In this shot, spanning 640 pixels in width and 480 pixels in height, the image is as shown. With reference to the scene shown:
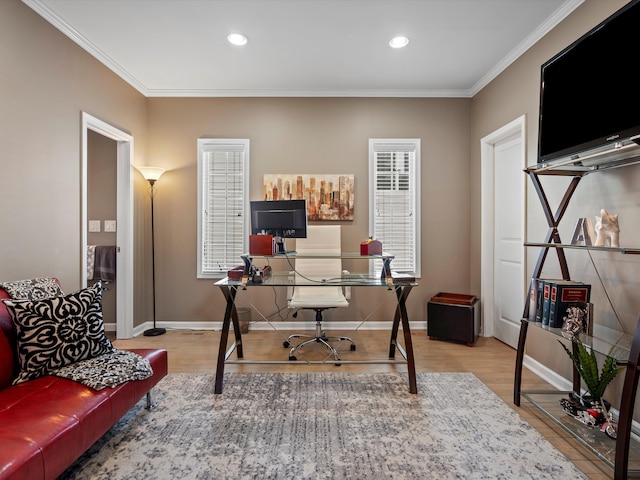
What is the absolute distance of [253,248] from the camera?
2584 millimetres

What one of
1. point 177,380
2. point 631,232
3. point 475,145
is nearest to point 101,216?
point 177,380

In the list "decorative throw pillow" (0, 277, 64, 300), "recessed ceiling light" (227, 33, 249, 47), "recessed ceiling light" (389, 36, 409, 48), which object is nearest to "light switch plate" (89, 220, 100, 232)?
"decorative throw pillow" (0, 277, 64, 300)

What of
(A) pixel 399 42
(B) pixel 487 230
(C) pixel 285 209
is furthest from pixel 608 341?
(A) pixel 399 42

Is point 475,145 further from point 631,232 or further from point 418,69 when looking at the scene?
point 631,232

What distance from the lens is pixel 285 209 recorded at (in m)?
2.65

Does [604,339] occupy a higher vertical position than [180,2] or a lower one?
lower

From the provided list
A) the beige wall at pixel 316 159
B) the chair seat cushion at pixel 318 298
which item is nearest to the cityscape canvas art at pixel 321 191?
the beige wall at pixel 316 159

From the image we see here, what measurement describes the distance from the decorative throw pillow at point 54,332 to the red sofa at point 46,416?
7 cm

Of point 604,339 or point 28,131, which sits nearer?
point 604,339

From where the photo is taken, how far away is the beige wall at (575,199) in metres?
2.00

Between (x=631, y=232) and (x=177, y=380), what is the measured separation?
334 centimetres

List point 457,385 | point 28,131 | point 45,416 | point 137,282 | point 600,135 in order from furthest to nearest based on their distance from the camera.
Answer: point 137,282
point 457,385
point 28,131
point 600,135
point 45,416

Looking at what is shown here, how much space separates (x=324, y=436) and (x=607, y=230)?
1996 millimetres

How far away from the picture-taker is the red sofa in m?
1.23
